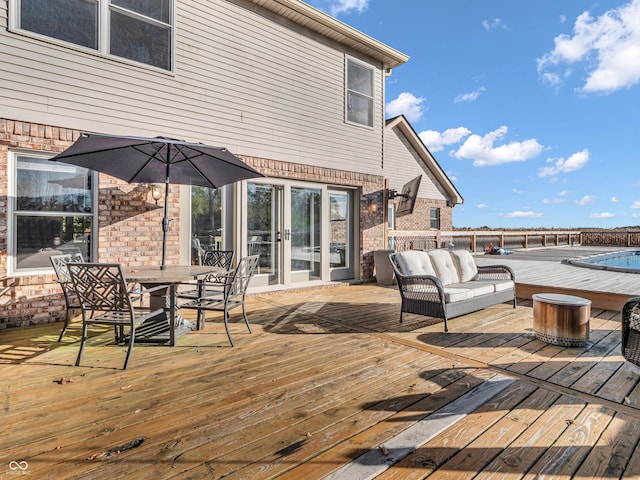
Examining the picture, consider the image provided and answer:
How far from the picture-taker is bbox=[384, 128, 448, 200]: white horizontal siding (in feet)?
41.9

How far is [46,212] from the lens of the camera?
14.9ft

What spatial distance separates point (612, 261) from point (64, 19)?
666 inches

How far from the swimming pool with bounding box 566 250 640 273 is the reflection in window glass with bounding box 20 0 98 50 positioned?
37.6ft

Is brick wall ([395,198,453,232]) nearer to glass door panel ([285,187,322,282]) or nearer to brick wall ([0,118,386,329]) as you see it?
glass door panel ([285,187,322,282])

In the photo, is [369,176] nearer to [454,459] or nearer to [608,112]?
[454,459]

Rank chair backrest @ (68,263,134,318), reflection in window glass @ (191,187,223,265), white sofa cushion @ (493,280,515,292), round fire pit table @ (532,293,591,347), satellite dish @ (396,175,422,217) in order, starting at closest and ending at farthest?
chair backrest @ (68,263,134,318) < round fire pit table @ (532,293,591,347) < white sofa cushion @ (493,280,515,292) < reflection in window glass @ (191,187,223,265) < satellite dish @ (396,175,422,217)

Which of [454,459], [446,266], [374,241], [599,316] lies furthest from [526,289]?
[454,459]

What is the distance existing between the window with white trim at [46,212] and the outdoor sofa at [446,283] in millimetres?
4449

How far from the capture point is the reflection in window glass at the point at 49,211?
438 cm

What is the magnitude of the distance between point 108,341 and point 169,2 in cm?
527

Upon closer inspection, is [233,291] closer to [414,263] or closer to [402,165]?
[414,263]

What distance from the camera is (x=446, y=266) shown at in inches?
205

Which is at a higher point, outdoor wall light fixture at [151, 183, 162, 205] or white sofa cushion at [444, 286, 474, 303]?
outdoor wall light fixture at [151, 183, 162, 205]

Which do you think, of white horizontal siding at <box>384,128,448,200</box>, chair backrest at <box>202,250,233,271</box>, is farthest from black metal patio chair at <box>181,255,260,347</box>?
white horizontal siding at <box>384,128,448,200</box>
